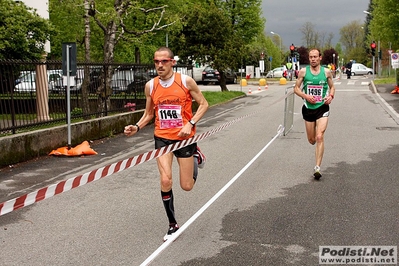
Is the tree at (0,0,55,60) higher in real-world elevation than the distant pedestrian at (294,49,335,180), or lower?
higher

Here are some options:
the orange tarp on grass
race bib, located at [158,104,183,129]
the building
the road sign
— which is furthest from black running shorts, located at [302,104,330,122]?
the road sign

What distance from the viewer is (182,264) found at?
4848 mm

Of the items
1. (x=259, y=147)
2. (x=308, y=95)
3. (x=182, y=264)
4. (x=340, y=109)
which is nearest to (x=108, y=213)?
(x=182, y=264)

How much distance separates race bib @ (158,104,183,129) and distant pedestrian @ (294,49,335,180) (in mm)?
3618

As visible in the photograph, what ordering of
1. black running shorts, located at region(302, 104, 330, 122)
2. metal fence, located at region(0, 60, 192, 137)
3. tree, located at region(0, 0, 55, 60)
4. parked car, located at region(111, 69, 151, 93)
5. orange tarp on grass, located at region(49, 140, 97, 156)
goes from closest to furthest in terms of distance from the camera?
black running shorts, located at region(302, 104, 330, 122)
metal fence, located at region(0, 60, 192, 137)
orange tarp on grass, located at region(49, 140, 97, 156)
parked car, located at region(111, 69, 151, 93)
tree, located at region(0, 0, 55, 60)

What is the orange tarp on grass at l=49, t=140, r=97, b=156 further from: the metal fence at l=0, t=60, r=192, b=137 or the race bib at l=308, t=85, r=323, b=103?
the race bib at l=308, t=85, r=323, b=103

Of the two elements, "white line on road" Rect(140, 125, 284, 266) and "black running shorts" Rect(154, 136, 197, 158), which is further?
"black running shorts" Rect(154, 136, 197, 158)

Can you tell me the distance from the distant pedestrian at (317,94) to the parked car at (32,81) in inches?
235

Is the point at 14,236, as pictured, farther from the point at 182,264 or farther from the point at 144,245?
the point at 182,264

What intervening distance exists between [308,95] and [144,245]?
4.41 meters

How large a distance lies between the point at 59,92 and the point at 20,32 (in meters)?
5.14

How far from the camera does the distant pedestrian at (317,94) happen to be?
8.72 meters

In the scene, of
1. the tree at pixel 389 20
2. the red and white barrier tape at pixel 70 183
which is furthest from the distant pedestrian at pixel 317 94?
the tree at pixel 389 20

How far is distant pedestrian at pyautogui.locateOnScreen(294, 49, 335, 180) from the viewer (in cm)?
872
